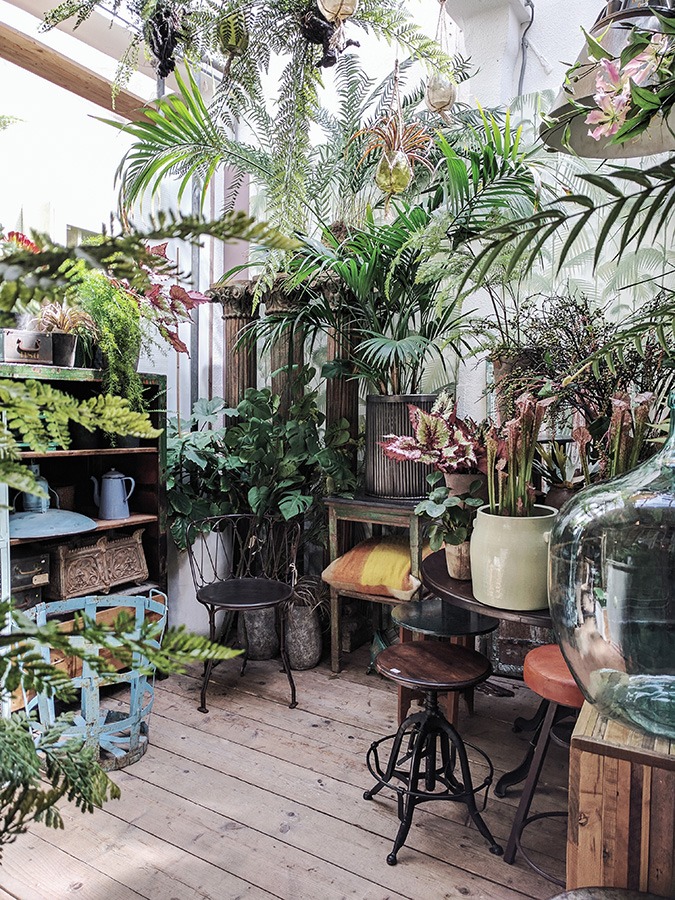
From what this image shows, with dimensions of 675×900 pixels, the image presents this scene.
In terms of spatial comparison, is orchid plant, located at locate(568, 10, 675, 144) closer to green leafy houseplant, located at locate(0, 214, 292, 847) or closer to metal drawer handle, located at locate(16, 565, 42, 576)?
green leafy houseplant, located at locate(0, 214, 292, 847)

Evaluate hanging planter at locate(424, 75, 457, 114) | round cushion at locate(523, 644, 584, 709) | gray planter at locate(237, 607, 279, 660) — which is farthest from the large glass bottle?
gray planter at locate(237, 607, 279, 660)

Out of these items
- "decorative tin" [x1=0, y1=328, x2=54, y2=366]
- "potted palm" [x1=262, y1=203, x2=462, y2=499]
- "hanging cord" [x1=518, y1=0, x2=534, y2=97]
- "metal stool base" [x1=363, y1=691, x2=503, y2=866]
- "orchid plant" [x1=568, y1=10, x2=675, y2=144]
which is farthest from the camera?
"hanging cord" [x1=518, y1=0, x2=534, y2=97]

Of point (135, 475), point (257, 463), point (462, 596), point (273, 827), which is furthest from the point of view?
point (257, 463)

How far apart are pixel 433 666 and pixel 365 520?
3.30 feet

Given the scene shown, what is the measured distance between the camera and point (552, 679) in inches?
66.0

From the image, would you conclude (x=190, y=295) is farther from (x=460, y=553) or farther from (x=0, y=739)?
(x=0, y=739)

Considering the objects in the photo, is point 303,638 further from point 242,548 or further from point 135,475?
point 135,475

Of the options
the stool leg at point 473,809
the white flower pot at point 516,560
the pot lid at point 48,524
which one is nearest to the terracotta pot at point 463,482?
the white flower pot at point 516,560

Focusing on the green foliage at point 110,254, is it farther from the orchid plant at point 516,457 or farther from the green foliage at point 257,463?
the green foliage at point 257,463

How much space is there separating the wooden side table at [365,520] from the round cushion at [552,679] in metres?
0.82

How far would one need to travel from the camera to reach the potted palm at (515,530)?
151 cm

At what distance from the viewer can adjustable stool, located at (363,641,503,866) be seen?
5.79 ft

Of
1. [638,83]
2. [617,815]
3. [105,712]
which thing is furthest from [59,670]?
[105,712]

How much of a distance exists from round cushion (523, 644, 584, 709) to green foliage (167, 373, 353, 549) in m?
1.32
